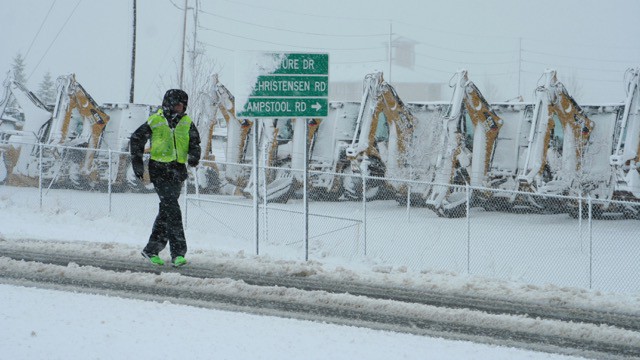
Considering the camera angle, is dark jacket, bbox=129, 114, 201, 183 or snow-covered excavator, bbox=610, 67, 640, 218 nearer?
dark jacket, bbox=129, 114, 201, 183

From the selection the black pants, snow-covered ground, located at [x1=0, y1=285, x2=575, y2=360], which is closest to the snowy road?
the black pants

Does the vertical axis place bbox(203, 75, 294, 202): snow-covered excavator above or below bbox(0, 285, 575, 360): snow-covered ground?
above

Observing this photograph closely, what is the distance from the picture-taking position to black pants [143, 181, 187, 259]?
936cm

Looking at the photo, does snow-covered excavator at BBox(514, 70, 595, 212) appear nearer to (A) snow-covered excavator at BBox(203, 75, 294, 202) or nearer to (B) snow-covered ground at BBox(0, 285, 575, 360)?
(A) snow-covered excavator at BBox(203, 75, 294, 202)

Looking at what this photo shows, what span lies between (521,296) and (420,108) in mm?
15873

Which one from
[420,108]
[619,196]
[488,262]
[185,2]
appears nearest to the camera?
[488,262]

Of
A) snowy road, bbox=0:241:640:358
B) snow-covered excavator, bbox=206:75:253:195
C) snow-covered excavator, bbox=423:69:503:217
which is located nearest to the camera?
snowy road, bbox=0:241:640:358

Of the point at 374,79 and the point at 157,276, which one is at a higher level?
the point at 374,79

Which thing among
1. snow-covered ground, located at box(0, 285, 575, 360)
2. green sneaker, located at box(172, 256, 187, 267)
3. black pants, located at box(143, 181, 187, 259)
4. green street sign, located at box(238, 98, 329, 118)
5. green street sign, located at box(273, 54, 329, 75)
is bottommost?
snow-covered ground, located at box(0, 285, 575, 360)

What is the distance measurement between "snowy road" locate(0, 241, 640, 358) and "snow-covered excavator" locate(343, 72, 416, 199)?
43.6 feet

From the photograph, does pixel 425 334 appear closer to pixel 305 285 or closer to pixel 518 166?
pixel 305 285

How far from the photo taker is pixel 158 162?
9305 millimetres

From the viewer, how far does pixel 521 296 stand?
8.47 meters

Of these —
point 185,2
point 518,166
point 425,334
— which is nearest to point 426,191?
point 518,166
